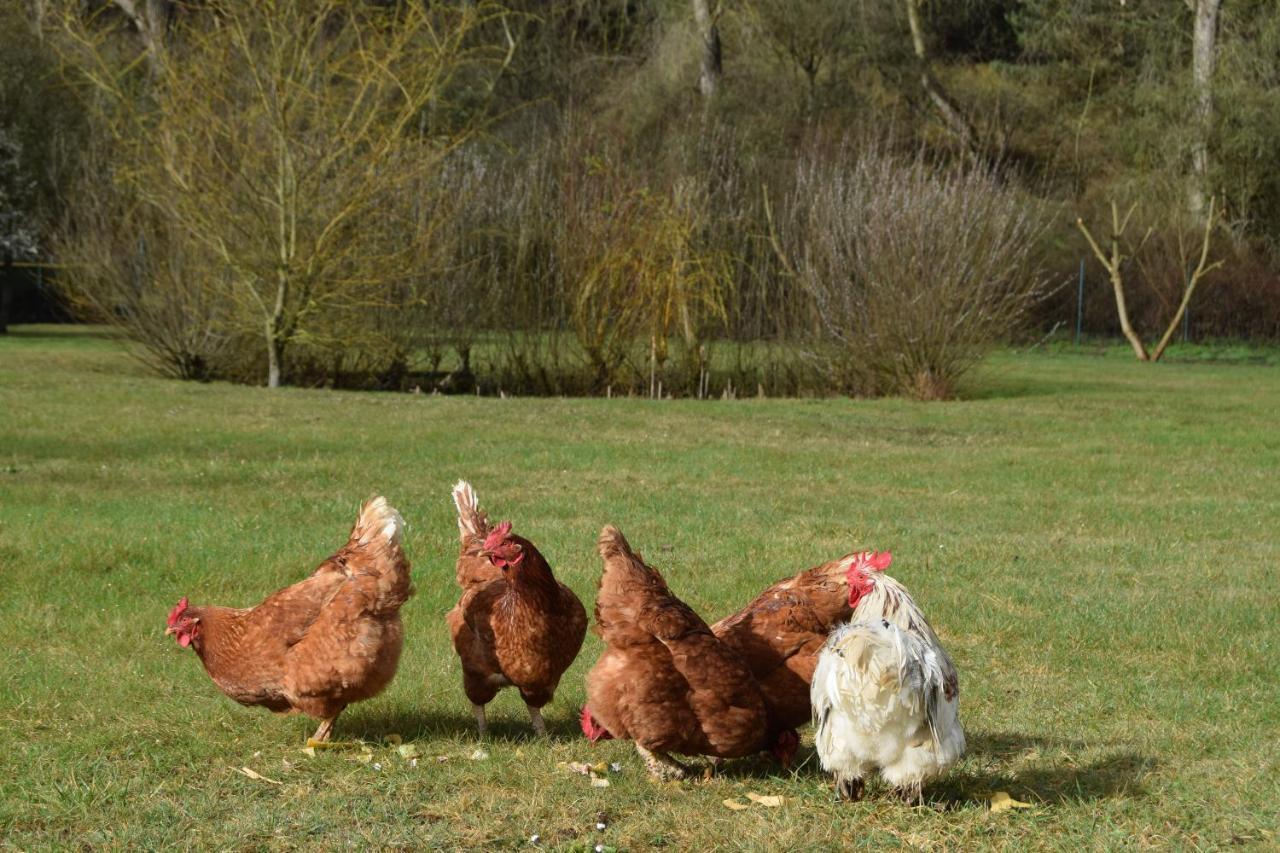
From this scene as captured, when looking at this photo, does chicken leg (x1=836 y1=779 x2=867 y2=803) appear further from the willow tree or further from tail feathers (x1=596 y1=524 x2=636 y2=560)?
the willow tree

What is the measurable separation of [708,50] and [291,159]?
2027cm

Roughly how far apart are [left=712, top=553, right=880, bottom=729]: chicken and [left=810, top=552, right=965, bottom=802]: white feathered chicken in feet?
1.63

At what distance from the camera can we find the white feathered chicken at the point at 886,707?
488 cm

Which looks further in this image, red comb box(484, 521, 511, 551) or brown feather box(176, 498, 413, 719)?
red comb box(484, 521, 511, 551)

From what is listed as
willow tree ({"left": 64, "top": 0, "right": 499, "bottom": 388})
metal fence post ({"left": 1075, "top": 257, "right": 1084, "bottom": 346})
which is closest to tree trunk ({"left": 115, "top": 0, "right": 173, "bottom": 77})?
willow tree ({"left": 64, "top": 0, "right": 499, "bottom": 388})

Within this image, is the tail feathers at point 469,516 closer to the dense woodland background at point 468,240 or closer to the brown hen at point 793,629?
the brown hen at point 793,629

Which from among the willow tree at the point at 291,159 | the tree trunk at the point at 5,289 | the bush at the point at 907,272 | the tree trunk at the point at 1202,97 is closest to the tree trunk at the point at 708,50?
the tree trunk at the point at 1202,97

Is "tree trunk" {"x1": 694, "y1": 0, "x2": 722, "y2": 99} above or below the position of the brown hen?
above

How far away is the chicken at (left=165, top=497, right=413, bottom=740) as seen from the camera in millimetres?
5766

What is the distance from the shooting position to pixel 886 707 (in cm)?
489

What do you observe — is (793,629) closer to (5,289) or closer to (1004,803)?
(1004,803)

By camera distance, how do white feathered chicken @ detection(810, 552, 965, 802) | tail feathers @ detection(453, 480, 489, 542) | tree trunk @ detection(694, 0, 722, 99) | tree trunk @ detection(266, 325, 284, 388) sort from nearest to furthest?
1. white feathered chicken @ detection(810, 552, 965, 802)
2. tail feathers @ detection(453, 480, 489, 542)
3. tree trunk @ detection(266, 325, 284, 388)
4. tree trunk @ detection(694, 0, 722, 99)

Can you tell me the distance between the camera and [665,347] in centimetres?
2212

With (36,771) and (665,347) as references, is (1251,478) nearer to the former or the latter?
(665,347)
